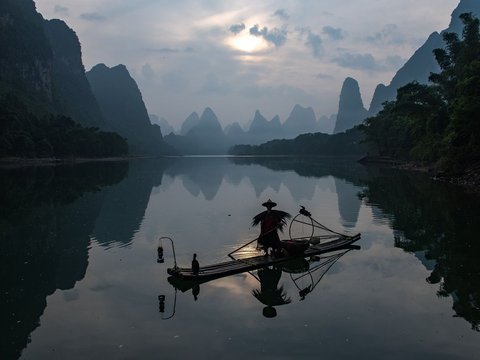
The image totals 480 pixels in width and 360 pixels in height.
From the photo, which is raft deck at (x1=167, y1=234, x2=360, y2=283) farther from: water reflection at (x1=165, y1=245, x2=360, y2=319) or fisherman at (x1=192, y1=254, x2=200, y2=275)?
water reflection at (x1=165, y1=245, x2=360, y2=319)

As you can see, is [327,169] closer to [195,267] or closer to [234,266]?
Answer: [234,266]

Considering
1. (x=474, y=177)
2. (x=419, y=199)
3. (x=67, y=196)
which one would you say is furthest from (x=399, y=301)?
(x=474, y=177)

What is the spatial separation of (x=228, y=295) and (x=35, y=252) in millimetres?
12004

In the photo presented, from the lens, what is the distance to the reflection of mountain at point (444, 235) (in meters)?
16.0

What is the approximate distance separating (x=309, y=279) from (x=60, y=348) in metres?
10.0

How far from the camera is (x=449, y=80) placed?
3287 inches

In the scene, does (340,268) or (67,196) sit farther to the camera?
(67,196)

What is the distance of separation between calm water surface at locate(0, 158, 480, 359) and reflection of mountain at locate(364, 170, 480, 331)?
0.30 feet

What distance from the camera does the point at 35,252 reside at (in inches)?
875

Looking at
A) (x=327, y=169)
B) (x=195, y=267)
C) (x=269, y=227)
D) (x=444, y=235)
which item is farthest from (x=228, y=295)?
(x=327, y=169)

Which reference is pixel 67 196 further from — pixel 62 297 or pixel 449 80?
pixel 449 80

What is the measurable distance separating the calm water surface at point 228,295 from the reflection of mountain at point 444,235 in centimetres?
9

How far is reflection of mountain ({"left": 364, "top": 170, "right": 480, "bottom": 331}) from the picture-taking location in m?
16.0

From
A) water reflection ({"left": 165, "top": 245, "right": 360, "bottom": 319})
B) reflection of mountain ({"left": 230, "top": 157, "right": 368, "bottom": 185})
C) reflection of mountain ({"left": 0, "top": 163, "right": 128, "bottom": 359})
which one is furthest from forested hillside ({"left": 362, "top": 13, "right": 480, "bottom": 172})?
reflection of mountain ({"left": 0, "top": 163, "right": 128, "bottom": 359})
